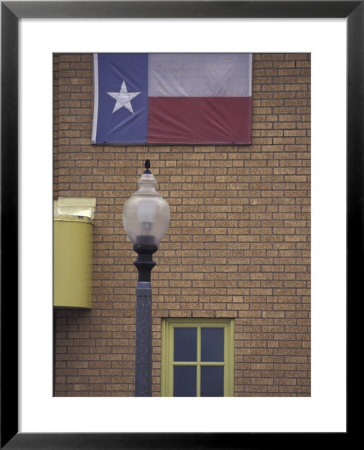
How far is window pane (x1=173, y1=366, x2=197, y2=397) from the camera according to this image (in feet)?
25.7

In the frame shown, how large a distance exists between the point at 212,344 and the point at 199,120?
74.5 inches

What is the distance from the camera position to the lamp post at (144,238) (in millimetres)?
5105

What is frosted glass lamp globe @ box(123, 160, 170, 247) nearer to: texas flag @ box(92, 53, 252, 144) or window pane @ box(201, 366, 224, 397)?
texas flag @ box(92, 53, 252, 144)

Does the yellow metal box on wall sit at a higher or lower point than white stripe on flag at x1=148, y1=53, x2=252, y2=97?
lower

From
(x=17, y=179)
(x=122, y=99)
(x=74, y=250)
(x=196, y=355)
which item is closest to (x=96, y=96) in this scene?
(x=122, y=99)

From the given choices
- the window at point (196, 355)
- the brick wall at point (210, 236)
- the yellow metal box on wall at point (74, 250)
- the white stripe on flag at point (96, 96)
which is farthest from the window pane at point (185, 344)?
the white stripe on flag at point (96, 96)

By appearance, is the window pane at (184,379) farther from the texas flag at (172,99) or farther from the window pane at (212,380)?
the texas flag at (172,99)

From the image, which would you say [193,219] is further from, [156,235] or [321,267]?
[321,267]

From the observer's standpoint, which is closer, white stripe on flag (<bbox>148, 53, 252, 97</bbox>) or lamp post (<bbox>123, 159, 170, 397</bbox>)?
lamp post (<bbox>123, 159, 170, 397</bbox>)

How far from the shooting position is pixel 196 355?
26.1 feet

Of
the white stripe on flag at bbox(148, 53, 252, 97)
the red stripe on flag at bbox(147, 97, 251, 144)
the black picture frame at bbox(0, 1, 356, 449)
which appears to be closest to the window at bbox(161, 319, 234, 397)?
the red stripe on flag at bbox(147, 97, 251, 144)

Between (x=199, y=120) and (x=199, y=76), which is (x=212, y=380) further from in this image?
(x=199, y=76)

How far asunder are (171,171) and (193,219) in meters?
0.45

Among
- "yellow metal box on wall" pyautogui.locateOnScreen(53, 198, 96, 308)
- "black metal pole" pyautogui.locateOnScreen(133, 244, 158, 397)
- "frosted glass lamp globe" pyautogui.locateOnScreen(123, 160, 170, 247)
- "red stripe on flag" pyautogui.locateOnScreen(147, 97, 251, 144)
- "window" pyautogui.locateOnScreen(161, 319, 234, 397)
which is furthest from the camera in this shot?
"window" pyautogui.locateOnScreen(161, 319, 234, 397)
